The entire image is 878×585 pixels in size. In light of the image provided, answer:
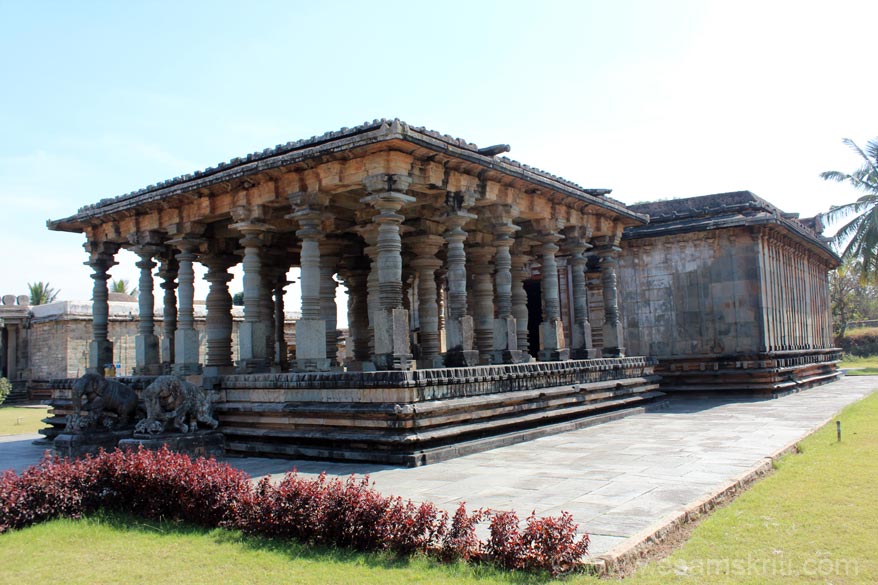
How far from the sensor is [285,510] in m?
→ 6.11

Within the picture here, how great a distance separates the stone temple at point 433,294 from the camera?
11398mm

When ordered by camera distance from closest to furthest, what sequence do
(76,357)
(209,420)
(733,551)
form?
(733,551) < (209,420) < (76,357)

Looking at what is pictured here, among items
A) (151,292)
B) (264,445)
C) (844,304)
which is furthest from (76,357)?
(844,304)

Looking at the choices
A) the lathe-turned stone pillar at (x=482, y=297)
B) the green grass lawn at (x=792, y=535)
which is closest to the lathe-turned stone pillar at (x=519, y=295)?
the lathe-turned stone pillar at (x=482, y=297)

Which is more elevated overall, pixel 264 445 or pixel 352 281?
pixel 352 281

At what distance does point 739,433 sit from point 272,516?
27.1 ft

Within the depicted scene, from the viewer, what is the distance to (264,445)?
11.7 meters

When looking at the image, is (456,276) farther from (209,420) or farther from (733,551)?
(733,551)

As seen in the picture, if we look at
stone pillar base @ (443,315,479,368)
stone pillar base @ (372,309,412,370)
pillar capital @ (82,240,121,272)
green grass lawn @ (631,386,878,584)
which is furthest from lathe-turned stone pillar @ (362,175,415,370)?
pillar capital @ (82,240,121,272)

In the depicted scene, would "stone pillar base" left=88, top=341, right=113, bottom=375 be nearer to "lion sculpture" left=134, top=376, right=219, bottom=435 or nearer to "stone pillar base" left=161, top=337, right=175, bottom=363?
"stone pillar base" left=161, top=337, right=175, bottom=363

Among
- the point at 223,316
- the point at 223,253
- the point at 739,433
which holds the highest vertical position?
the point at 223,253

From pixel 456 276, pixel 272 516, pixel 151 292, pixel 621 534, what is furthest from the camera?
pixel 151 292

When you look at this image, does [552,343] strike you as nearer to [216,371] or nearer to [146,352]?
[216,371]

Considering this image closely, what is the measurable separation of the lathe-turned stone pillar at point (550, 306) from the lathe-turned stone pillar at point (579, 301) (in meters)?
0.87
